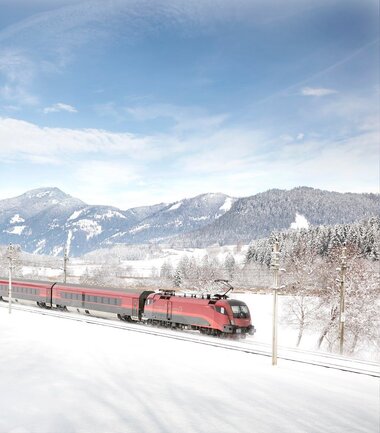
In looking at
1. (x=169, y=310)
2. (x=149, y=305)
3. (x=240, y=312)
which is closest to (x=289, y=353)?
(x=240, y=312)

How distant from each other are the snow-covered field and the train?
4.87m

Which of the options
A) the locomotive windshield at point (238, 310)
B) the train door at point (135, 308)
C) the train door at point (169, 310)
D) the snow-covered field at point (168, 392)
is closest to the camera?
the snow-covered field at point (168, 392)

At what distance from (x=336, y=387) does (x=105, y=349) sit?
13577mm

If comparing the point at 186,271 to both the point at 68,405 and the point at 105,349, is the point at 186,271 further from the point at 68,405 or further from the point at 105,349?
the point at 68,405

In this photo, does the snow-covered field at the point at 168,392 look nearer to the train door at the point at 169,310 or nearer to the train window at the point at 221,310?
the train window at the point at 221,310

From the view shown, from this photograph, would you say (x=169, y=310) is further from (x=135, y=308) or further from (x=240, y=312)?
(x=240, y=312)

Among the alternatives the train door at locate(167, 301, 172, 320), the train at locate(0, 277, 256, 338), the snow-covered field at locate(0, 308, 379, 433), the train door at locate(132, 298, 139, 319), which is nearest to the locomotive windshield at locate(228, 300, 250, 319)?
the train at locate(0, 277, 256, 338)

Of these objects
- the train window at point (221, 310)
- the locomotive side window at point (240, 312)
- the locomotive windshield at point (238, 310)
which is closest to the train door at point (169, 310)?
the train window at point (221, 310)

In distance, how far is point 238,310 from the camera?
34.4 metres

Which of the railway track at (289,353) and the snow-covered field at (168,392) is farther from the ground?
the snow-covered field at (168,392)

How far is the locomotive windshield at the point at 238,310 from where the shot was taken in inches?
1341

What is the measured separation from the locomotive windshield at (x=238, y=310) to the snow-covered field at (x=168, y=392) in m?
5.14

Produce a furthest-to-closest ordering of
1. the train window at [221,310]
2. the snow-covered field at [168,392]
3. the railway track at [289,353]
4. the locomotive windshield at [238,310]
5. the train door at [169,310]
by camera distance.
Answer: the train door at [169,310] < the locomotive windshield at [238,310] < the train window at [221,310] < the railway track at [289,353] < the snow-covered field at [168,392]

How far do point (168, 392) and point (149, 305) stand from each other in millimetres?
22351
